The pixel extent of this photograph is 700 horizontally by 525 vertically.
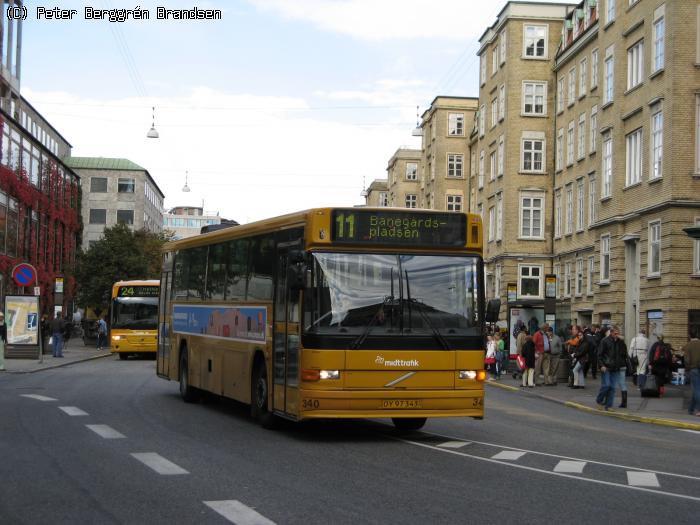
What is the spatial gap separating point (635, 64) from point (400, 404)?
28209mm

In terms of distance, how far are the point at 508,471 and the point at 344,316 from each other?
3.40 m

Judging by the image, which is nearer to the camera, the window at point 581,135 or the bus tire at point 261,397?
the bus tire at point 261,397

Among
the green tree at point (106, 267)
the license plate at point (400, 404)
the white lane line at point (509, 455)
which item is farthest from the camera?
the green tree at point (106, 267)

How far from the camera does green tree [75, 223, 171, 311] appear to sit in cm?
6700

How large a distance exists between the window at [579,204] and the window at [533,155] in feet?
23.5

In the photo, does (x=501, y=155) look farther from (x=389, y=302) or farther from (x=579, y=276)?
(x=389, y=302)

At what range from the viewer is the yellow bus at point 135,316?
150 feet

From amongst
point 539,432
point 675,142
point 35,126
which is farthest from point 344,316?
point 35,126

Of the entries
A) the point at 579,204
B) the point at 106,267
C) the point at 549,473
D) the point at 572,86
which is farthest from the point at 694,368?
the point at 106,267

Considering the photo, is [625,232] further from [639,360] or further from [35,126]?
[35,126]

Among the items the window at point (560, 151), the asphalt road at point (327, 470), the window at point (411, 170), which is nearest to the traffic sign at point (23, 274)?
the asphalt road at point (327, 470)

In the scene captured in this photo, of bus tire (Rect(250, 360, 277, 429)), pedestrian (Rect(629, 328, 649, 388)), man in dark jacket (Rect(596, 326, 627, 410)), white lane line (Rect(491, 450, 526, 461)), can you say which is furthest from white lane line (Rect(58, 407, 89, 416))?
pedestrian (Rect(629, 328, 649, 388))

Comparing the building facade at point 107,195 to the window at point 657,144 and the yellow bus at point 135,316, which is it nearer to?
the yellow bus at point 135,316

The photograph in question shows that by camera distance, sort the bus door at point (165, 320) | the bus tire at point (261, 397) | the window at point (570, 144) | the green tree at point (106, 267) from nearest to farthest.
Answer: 1. the bus tire at point (261, 397)
2. the bus door at point (165, 320)
3. the window at point (570, 144)
4. the green tree at point (106, 267)
